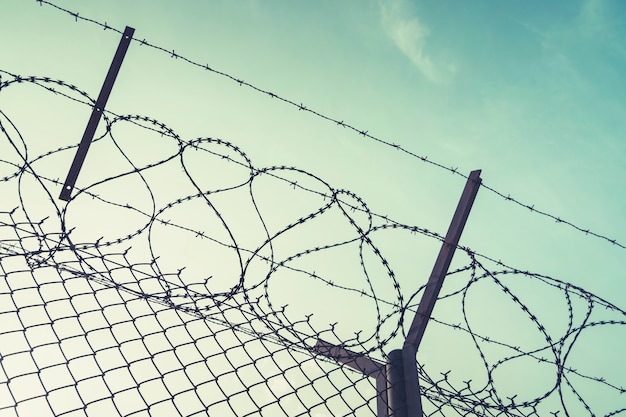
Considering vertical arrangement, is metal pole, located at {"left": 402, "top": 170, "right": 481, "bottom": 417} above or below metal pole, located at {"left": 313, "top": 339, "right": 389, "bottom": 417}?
above

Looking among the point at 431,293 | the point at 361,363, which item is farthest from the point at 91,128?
the point at 431,293

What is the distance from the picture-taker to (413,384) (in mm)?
2168

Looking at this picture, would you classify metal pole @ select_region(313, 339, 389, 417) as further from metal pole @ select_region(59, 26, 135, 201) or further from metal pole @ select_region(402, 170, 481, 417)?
metal pole @ select_region(59, 26, 135, 201)

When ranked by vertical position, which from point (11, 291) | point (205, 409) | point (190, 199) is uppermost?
point (190, 199)

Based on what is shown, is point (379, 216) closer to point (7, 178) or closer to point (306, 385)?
point (306, 385)

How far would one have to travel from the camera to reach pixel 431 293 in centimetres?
269

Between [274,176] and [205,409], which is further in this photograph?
[274,176]

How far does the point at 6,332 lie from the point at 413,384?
1.53 meters

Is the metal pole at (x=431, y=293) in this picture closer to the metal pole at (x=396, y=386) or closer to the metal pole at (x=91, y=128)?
the metal pole at (x=396, y=386)

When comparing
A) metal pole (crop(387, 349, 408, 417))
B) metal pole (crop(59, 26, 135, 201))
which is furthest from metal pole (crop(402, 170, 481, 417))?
metal pole (crop(59, 26, 135, 201))

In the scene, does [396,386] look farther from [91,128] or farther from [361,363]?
[91,128]

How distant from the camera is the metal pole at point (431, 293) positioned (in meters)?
2.15

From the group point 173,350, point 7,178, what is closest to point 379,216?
point 173,350

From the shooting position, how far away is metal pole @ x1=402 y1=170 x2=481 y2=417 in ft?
7.06
